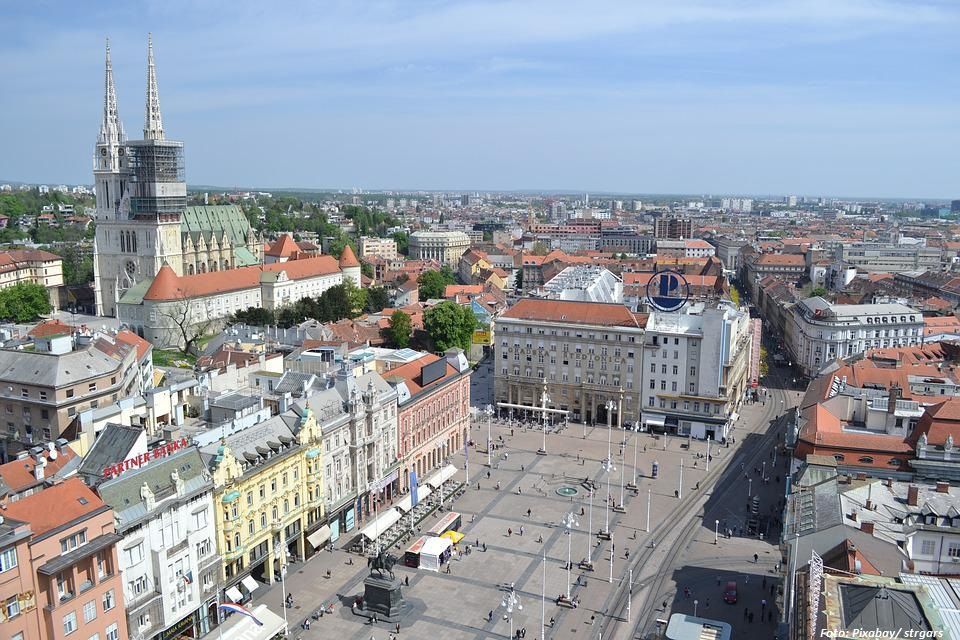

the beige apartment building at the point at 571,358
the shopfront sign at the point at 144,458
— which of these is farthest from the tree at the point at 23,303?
the shopfront sign at the point at 144,458

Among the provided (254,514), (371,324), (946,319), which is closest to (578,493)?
(254,514)

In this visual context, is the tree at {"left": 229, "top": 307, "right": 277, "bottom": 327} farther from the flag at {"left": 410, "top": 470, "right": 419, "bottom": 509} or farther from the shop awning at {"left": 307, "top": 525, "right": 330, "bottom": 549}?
the shop awning at {"left": 307, "top": 525, "right": 330, "bottom": 549}

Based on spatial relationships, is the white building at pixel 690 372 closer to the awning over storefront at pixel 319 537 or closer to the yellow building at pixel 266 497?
the awning over storefront at pixel 319 537

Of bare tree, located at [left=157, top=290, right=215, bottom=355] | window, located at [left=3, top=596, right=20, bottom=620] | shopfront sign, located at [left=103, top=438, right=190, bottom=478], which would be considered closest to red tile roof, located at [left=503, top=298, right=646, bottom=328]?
shopfront sign, located at [left=103, top=438, right=190, bottom=478]

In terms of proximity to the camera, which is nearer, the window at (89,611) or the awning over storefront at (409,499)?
the window at (89,611)

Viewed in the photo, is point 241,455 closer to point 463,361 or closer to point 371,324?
point 463,361

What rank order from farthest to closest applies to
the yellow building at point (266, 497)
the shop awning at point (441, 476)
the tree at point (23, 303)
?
the tree at point (23, 303), the shop awning at point (441, 476), the yellow building at point (266, 497)
